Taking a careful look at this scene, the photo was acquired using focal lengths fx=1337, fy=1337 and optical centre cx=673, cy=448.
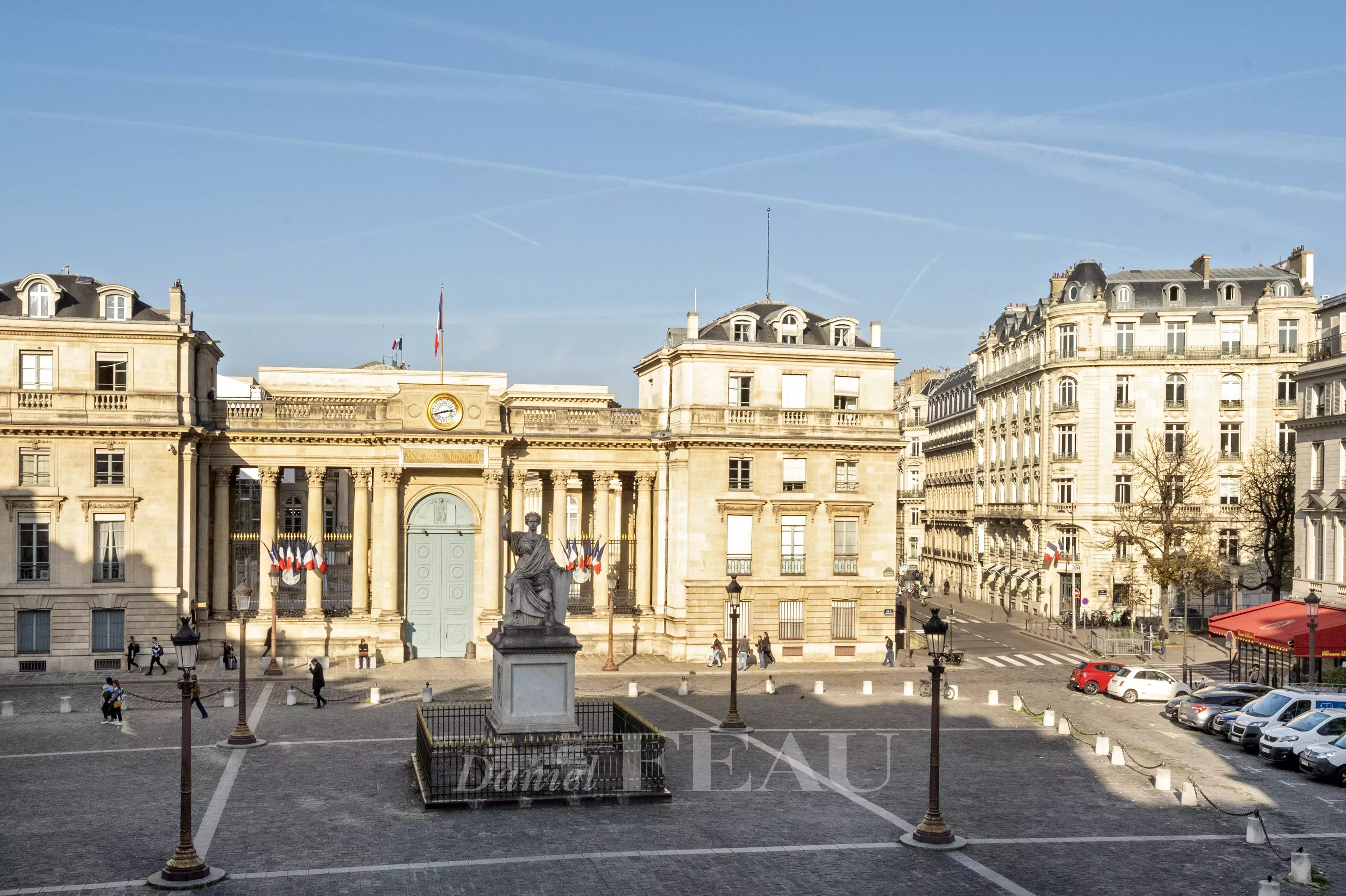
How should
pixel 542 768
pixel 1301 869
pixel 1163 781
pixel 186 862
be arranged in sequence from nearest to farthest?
pixel 186 862, pixel 1301 869, pixel 542 768, pixel 1163 781

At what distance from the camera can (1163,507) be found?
70500 mm

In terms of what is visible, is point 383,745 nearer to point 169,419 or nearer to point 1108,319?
point 169,419

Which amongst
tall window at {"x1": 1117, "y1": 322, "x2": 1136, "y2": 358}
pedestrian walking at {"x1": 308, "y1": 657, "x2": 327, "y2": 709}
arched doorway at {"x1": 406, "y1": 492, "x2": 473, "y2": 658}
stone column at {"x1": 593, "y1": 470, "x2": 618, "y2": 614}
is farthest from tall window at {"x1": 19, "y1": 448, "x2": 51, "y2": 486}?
tall window at {"x1": 1117, "y1": 322, "x2": 1136, "y2": 358}

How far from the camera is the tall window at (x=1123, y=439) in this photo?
250 feet

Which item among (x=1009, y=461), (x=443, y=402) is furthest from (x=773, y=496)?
(x=1009, y=461)

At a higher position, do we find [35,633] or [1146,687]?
[35,633]

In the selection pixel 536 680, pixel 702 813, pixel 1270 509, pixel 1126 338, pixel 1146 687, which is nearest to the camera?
pixel 702 813

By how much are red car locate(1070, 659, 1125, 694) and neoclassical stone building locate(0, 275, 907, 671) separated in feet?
34.7

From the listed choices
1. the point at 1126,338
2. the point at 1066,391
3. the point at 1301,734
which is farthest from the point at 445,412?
the point at 1126,338

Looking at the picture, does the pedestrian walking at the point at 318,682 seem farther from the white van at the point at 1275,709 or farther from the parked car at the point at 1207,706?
the white van at the point at 1275,709

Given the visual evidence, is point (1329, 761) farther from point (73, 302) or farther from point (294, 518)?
point (294, 518)

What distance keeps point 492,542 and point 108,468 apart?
15.5m

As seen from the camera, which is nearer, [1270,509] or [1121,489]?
[1270,509]

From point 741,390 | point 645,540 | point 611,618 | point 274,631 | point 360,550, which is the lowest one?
point 274,631
